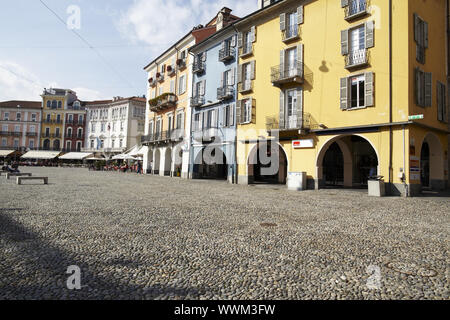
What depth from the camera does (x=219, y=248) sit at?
181 inches

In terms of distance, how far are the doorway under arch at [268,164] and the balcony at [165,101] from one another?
11.5 metres

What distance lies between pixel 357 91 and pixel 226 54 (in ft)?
38.3

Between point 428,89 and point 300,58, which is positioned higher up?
point 300,58

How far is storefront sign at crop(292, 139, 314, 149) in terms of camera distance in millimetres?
16594

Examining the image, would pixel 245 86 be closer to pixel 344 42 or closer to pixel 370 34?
pixel 344 42

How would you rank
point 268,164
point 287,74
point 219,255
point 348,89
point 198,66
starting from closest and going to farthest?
1. point 219,255
2. point 348,89
3. point 287,74
4. point 268,164
5. point 198,66

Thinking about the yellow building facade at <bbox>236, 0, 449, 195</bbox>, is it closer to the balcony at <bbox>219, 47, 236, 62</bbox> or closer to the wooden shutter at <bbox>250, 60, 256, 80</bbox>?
the wooden shutter at <bbox>250, 60, 256, 80</bbox>

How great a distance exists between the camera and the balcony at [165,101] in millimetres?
29780

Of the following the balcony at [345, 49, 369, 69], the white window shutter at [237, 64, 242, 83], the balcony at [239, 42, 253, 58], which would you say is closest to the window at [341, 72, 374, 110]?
the balcony at [345, 49, 369, 69]

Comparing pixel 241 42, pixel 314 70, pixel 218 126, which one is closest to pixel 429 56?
pixel 314 70

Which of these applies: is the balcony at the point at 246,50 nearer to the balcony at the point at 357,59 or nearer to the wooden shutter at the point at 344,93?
the balcony at the point at 357,59

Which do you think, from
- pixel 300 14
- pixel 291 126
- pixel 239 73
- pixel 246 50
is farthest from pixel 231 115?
pixel 300 14

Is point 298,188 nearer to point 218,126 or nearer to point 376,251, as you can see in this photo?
point 218,126

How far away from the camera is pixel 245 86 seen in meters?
20.8
